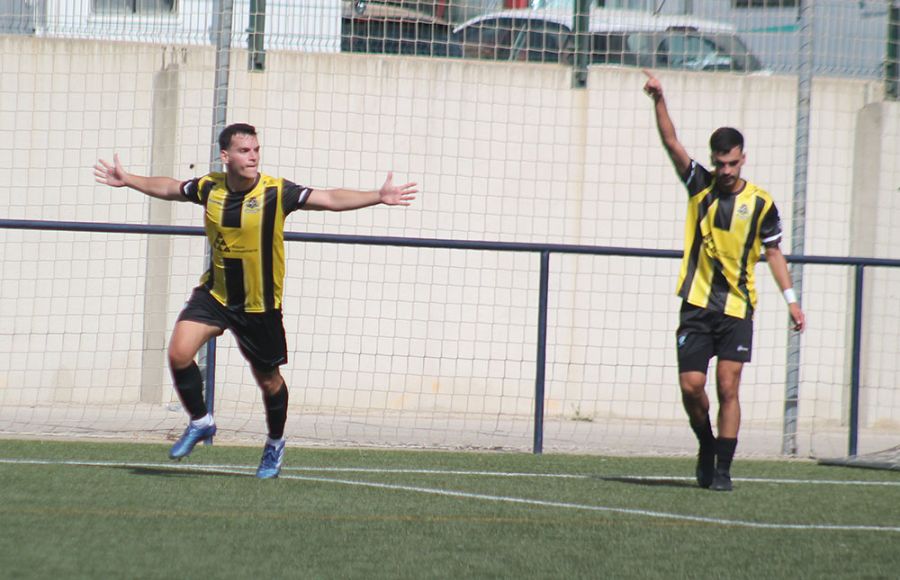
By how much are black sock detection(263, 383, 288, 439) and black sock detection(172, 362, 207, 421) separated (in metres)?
0.37

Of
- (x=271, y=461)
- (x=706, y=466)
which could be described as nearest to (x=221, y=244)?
(x=271, y=461)

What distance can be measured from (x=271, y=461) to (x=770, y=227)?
314 centimetres

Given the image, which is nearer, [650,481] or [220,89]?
[650,481]

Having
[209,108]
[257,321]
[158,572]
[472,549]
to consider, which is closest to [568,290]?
[209,108]

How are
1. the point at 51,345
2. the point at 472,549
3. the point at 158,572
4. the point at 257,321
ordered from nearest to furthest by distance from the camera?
the point at 158,572 < the point at 472,549 < the point at 257,321 < the point at 51,345

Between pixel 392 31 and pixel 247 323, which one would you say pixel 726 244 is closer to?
pixel 247 323

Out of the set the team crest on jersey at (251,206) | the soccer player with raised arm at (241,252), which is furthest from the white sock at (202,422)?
the team crest on jersey at (251,206)

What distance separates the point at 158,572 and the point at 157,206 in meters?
8.10

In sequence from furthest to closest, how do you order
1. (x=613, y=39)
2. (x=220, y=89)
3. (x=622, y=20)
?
(x=613, y=39) → (x=622, y=20) → (x=220, y=89)

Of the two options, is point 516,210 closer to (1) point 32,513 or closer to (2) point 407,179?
(2) point 407,179

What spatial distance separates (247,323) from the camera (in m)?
7.39

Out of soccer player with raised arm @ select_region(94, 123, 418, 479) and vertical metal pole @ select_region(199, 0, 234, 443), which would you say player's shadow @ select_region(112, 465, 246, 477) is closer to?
soccer player with raised arm @ select_region(94, 123, 418, 479)

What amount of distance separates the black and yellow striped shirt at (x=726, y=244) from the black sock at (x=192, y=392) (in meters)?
2.79

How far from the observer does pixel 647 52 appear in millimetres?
12648
